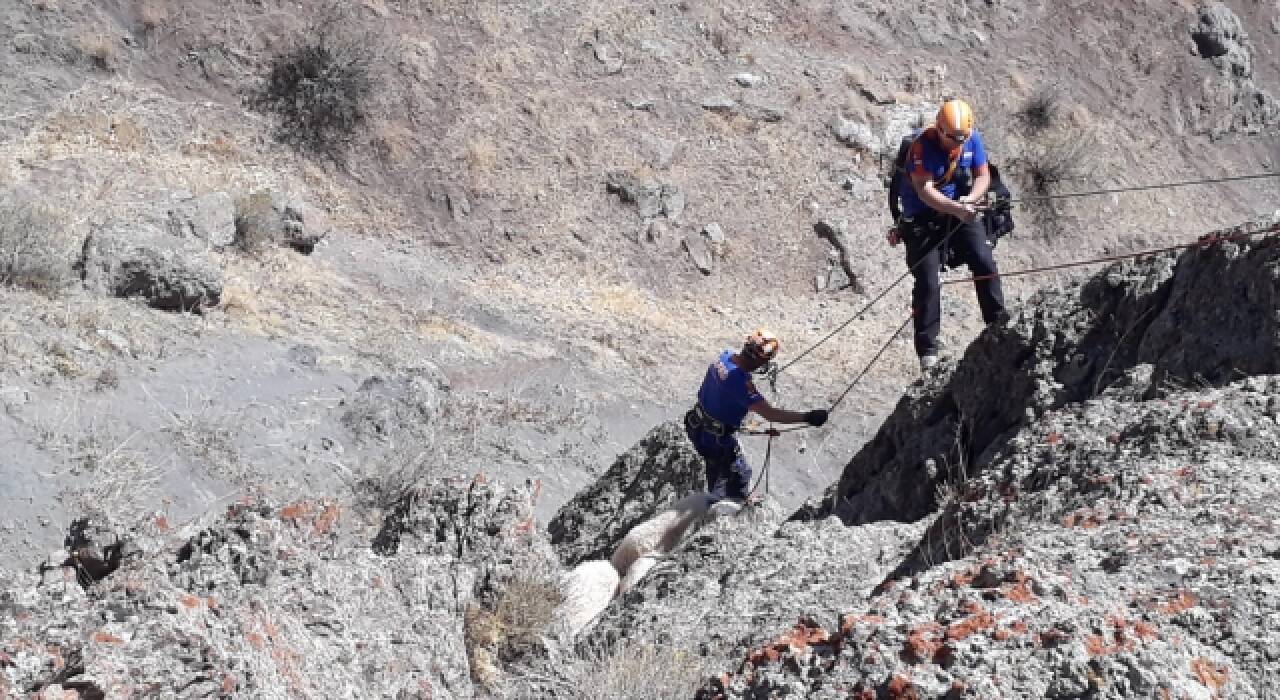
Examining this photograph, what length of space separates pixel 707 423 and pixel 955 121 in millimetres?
2381

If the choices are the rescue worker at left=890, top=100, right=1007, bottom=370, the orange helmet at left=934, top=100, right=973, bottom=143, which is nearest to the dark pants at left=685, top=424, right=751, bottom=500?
the rescue worker at left=890, top=100, right=1007, bottom=370

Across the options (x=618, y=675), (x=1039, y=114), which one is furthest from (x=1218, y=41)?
(x=618, y=675)

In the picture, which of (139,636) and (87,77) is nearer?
(139,636)

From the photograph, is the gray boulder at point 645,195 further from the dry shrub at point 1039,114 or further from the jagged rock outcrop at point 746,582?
the jagged rock outcrop at point 746,582

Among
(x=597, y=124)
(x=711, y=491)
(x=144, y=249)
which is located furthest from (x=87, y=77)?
(x=711, y=491)

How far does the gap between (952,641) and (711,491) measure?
5.72 metres

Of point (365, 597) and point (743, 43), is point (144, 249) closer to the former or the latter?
point (365, 597)

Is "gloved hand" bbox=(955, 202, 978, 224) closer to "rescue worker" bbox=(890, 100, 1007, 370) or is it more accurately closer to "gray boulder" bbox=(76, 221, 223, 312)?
"rescue worker" bbox=(890, 100, 1007, 370)

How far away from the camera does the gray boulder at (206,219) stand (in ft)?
45.2

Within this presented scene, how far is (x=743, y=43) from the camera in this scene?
781 inches

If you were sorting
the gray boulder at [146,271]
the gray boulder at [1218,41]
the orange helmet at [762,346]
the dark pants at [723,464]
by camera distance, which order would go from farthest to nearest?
1. the gray boulder at [1218,41]
2. the gray boulder at [146,271]
3. the dark pants at [723,464]
4. the orange helmet at [762,346]

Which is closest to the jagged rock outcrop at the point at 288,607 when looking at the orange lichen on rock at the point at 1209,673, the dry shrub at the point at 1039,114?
the orange lichen on rock at the point at 1209,673

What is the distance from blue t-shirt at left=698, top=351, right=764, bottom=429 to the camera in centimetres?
837

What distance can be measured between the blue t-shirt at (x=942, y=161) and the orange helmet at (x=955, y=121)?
4.4 inches
